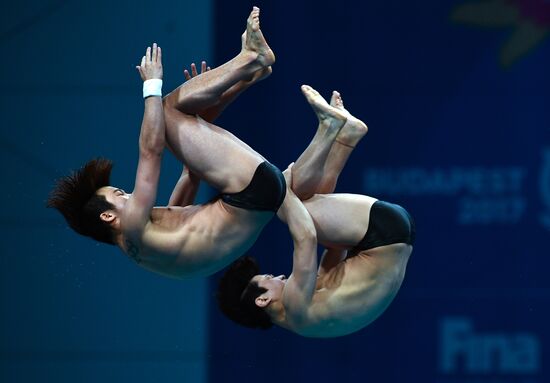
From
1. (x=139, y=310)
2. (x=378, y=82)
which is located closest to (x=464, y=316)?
(x=378, y=82)

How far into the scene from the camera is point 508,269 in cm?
721

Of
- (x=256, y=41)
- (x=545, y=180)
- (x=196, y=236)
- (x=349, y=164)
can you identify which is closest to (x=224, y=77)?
(x=256, y=41)

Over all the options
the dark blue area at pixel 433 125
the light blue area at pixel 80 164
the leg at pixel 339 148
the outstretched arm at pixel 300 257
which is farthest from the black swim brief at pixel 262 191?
the light blue area at pixel 80 164

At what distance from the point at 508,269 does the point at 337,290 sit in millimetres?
2173

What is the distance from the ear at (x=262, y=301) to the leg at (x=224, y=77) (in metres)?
0.94

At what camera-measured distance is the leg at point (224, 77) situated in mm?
5023

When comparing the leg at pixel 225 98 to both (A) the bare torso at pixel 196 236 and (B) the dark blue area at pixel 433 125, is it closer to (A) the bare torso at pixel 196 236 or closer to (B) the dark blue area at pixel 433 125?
(A) the bare torso at pixel 196 236

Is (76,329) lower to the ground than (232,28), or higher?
lower

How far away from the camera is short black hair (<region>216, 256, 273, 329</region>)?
18.2 feet

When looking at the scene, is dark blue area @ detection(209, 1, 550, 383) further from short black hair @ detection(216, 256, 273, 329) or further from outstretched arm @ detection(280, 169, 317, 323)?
outstretched arm @ detection(280, 169, 317, 323)

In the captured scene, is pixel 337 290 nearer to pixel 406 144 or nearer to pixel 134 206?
pixel 134 206

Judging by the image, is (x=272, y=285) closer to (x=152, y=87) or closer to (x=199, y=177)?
(x=199, y=177)

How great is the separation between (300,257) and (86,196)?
96 centimetres

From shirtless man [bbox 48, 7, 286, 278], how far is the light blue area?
2.14m
